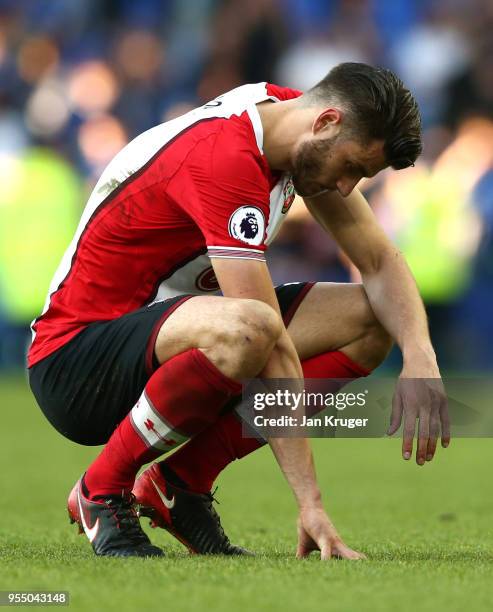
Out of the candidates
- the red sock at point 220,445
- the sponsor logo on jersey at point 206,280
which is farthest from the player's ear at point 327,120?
the red sock at point 220,445

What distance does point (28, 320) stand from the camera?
10.9 m

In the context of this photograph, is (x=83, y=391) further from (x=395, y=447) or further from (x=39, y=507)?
(x=395, y=447)

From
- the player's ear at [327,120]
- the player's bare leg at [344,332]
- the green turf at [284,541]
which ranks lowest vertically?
the green turf at [284,541]

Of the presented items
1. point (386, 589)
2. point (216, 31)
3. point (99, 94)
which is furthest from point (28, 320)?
point (386, 589)

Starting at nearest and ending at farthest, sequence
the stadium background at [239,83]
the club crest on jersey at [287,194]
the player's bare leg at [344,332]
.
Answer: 1. the club crest on jersey at [287,194]
2. the player's bare leg at [344,332]
3. the stadium background at [239,83]

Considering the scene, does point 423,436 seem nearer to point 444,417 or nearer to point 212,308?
point 444,417

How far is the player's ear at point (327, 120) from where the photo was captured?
353 centimetres

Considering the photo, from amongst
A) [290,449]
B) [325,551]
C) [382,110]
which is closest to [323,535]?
[325,551]

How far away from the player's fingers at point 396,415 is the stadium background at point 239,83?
19.7 feet

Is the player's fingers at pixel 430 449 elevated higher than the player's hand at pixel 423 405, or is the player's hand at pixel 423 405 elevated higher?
the player's hand at pixel 423 405

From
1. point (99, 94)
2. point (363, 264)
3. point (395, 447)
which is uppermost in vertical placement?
point (99, 94)

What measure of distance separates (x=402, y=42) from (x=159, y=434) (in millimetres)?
8393

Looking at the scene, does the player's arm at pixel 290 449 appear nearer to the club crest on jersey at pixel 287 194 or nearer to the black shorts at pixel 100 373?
the black shorts at pixel 100 373

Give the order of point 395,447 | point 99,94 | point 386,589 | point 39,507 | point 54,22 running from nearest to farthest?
point 386,589 < point 39,507 < point 395,447 < point 99,94 < point 54,22
